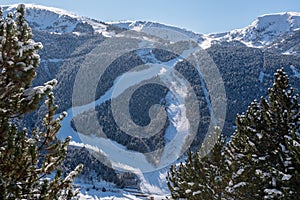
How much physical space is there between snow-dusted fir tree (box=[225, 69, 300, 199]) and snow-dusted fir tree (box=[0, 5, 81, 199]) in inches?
332

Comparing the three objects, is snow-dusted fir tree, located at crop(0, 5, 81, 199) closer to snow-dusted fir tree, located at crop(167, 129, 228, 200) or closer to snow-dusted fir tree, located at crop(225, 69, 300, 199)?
snow-dusted fir tree, located at crop(225, 69, 300, 199)

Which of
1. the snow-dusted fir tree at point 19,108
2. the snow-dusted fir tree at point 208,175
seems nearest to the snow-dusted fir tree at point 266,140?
the snow-dusted fir tree at point 208,175

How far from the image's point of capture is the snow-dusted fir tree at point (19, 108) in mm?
4984

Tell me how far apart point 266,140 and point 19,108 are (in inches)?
390

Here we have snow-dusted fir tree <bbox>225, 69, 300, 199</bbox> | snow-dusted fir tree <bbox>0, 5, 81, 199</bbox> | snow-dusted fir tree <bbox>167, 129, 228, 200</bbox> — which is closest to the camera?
snow-dusted fir tree <bbox>0, 5, 81, 199</bbox>

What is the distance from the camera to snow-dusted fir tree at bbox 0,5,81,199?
4.98 meters

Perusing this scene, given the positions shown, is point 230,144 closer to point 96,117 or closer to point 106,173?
point 106,173

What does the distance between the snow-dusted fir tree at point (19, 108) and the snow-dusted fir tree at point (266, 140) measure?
8.43 metres

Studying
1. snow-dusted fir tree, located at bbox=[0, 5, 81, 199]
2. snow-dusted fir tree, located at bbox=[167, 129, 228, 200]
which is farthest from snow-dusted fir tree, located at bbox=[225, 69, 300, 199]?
snow-dusted fir tree, located at bbox=[0, 5, 81, 199]

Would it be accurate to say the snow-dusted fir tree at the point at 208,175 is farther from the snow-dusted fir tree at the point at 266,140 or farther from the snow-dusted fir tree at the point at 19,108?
the snow-dusted fir tree at the point at 19,108

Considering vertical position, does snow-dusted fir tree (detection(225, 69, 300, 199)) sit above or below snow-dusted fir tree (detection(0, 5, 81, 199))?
above

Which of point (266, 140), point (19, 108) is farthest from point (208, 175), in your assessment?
point (19, 108)

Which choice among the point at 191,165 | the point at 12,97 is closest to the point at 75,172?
the point at 12,97

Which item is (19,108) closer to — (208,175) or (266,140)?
(266,140)
